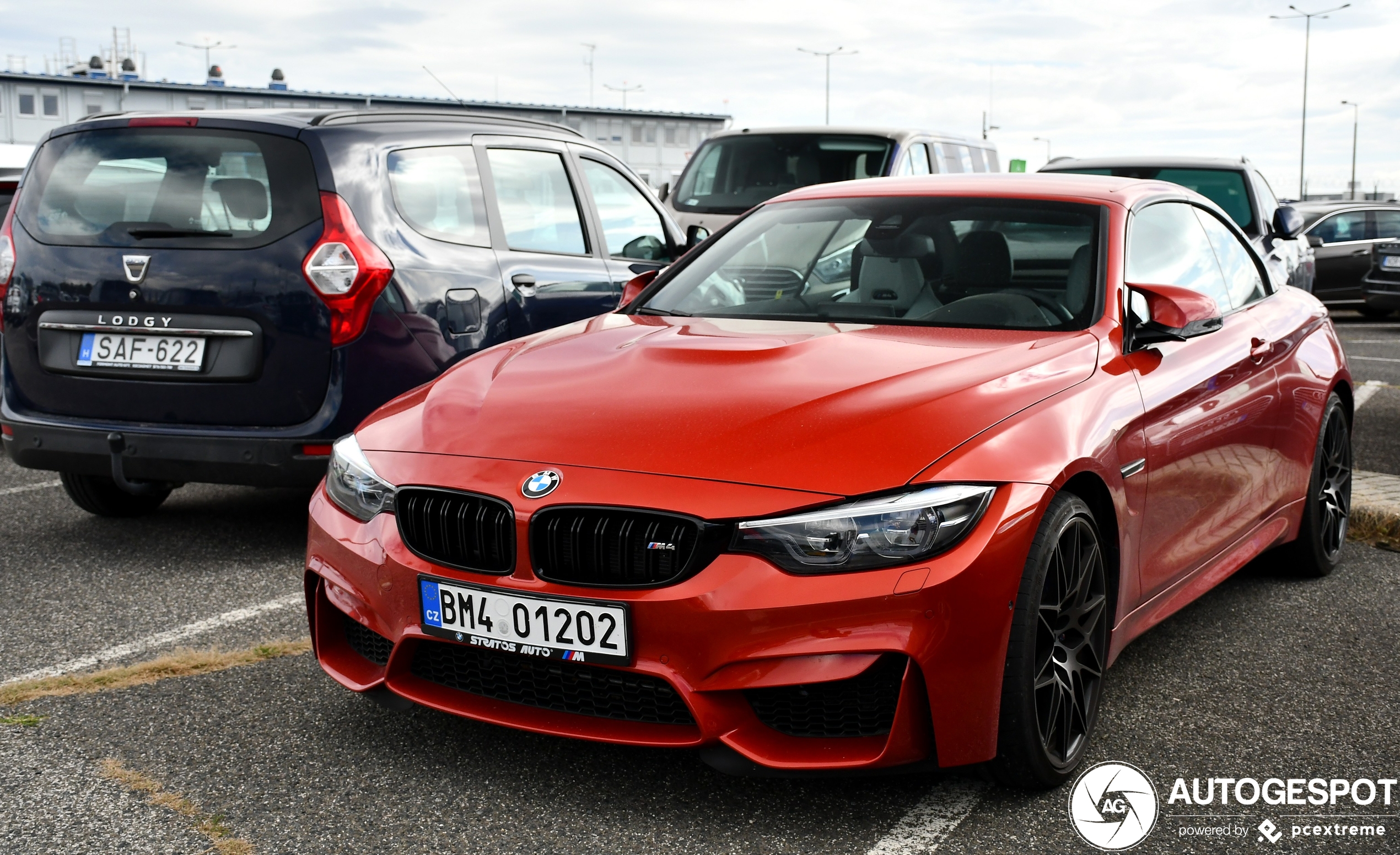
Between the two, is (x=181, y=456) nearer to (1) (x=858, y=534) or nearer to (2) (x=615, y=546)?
(2) (x=615, y=546)

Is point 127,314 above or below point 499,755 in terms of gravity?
above

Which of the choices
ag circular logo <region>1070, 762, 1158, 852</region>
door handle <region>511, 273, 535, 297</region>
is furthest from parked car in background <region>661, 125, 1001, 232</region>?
ag circular logo <region>1070, 762, 1158, 852</region>

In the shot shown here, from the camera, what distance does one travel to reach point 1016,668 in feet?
9.80

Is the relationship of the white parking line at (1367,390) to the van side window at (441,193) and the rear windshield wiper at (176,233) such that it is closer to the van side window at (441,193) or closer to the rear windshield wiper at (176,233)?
the van side window at (441,193)

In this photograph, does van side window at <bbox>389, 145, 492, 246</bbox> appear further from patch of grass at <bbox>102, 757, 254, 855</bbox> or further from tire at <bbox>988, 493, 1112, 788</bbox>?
→ tire at <bbox>988, 493, 1112, 788</bbox>

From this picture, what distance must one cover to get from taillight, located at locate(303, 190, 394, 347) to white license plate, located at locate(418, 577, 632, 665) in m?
2.23

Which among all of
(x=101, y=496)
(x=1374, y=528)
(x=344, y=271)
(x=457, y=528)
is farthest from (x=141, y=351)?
(x=1374, y=528)

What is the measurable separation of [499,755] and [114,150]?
3.26 meters

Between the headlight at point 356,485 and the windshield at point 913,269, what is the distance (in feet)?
4.06

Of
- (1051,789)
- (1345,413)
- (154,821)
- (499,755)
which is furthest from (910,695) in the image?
(1345,413)

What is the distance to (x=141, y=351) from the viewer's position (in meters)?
5.22

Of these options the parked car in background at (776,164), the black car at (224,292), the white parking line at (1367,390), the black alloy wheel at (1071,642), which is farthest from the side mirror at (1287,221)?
the black alloy wheel at (1071,642)

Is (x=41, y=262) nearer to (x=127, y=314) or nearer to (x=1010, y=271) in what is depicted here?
(x=127, y=314)

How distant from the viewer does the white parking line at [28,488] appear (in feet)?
22.2
